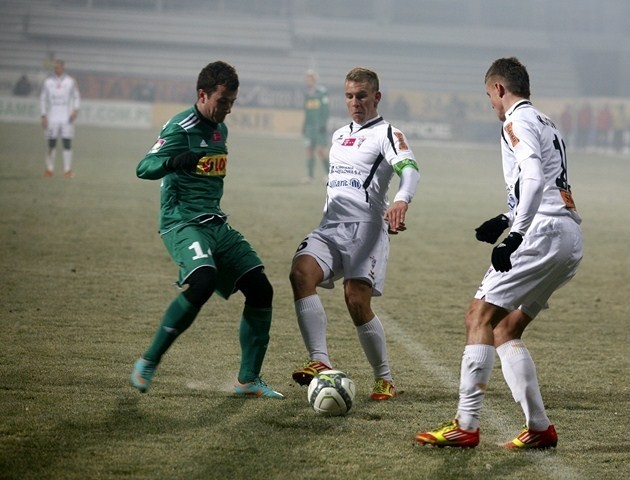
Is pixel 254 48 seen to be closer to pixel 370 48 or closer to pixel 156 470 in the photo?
pixel 370 48

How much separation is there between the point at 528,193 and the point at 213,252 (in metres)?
1.96

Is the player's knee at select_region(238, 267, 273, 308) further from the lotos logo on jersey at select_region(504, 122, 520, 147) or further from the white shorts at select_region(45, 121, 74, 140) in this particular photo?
the white shorts at select_region(45, 121, 74, 140)

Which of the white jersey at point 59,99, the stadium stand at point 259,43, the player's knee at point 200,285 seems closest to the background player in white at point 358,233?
the player's knee at point 200,285

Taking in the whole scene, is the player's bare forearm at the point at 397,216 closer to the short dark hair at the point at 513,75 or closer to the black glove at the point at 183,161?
the short dark hair at the point at 513,75

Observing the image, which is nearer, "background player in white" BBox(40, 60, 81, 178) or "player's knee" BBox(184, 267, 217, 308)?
"player's knee" BBox(184, 267, 217, 308)

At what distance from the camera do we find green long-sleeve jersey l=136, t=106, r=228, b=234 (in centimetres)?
561

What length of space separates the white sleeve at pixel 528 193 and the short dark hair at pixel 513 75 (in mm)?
471

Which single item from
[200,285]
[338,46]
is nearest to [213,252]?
[200,285]

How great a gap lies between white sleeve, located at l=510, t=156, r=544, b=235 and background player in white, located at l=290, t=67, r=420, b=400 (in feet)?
3.67

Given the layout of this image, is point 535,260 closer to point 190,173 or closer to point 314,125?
point 190,173

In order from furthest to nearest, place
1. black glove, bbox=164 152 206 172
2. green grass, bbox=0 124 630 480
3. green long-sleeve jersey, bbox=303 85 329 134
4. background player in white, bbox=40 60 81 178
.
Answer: green long-sleeve jersey, bbox=303 85 329 134 → background player in white, bbox=40 60 81 178 → black glove, bbox=164 152 206 172 → green grass, bbox=0 124 630 480

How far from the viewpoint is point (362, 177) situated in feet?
19.5

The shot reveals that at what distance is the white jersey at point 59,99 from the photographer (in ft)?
67.7

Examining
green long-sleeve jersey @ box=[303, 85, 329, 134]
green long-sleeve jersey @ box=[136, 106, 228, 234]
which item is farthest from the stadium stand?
green long-sleeve jersey @ box=[136, 106, 228, 234]
